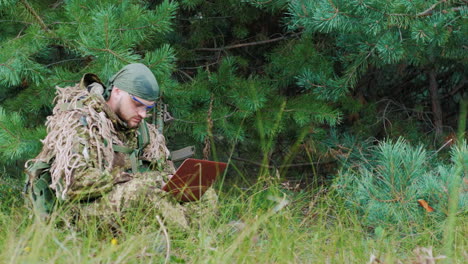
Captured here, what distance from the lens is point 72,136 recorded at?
264cm

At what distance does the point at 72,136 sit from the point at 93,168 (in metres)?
0.17

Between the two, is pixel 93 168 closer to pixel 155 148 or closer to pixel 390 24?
pixel 155 148

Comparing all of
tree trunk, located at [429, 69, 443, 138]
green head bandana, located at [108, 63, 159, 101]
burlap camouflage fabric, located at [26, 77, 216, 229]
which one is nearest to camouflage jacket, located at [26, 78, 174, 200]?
burlap camouflage fabric, located at [26, 77, 216, 229]

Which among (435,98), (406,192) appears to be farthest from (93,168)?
(435,98)

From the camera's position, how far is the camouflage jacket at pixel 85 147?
8.46ft

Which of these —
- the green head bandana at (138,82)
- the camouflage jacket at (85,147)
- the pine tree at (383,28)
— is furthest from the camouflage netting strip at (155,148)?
the pine tree at (383,28)

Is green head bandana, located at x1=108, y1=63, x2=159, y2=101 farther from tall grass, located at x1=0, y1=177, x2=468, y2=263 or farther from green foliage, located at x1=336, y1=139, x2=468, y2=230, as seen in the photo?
green foliage, located at x1=336, y1=139, x2=468, y2=230

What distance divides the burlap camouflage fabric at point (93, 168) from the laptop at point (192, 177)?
7cm

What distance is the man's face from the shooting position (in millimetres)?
2844

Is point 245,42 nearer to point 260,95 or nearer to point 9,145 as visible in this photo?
point 260,95

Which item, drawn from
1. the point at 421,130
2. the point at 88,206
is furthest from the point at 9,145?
the point at 421,130

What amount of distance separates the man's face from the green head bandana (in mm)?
25

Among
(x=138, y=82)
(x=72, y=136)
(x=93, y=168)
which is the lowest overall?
(x=93, y=168)

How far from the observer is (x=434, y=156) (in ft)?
12.9
